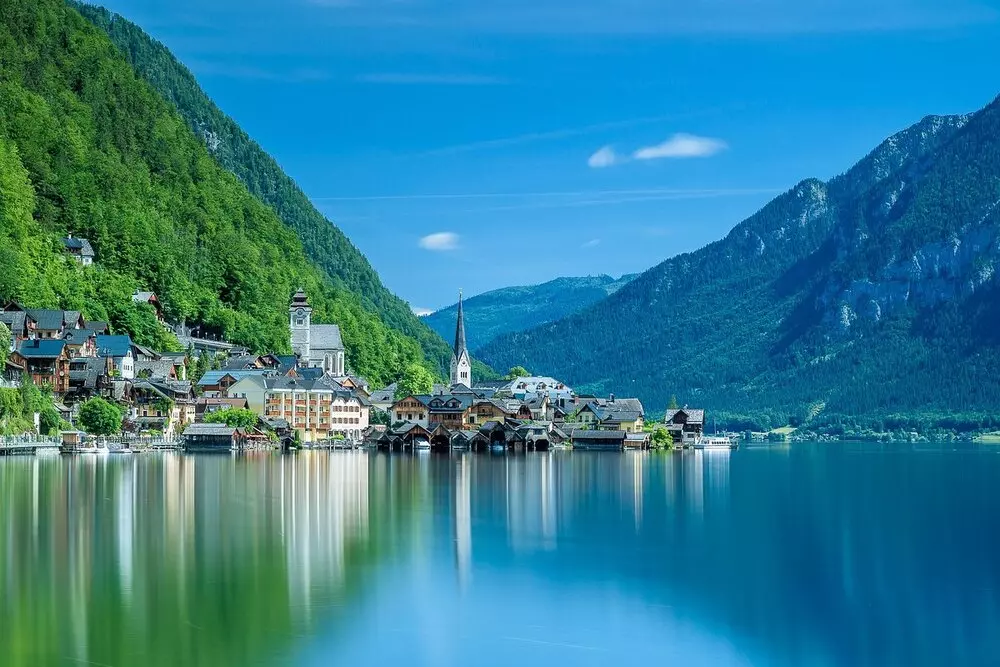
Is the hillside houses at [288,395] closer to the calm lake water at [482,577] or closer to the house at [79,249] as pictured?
the house at [79,249]

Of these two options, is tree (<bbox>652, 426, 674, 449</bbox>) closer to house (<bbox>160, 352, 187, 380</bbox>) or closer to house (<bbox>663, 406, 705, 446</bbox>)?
house (<bbox>663, 406, 705, 446</bbox>)

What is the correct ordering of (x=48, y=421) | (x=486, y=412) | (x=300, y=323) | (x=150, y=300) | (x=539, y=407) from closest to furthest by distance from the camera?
(x=48, y=421) → (x=150, y=300) → (x=486, y=412) → (x=539, y=407) → (x=300, y=323)

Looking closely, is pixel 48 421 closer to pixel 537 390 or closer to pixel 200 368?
pixel 200 368

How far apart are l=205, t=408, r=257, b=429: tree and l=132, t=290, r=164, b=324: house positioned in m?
21.4

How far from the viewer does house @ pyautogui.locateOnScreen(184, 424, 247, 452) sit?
107 meters

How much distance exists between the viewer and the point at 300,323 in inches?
6220

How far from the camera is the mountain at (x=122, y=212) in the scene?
408ft

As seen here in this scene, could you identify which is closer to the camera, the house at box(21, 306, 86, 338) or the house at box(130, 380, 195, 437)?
the house at box(21, 306, 86, 338)

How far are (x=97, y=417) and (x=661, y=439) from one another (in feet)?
200

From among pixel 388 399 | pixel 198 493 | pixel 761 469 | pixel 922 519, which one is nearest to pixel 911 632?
pixel 922 519

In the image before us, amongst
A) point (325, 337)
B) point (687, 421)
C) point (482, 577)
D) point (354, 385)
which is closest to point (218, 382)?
point (354, 385)

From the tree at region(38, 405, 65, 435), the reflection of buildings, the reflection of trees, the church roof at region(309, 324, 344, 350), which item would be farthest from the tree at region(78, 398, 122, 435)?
the church roof at region(309, 324, 344, 350)

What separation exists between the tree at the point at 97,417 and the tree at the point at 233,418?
12.0 m

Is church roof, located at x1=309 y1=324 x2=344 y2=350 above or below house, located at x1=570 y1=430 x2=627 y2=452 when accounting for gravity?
above
